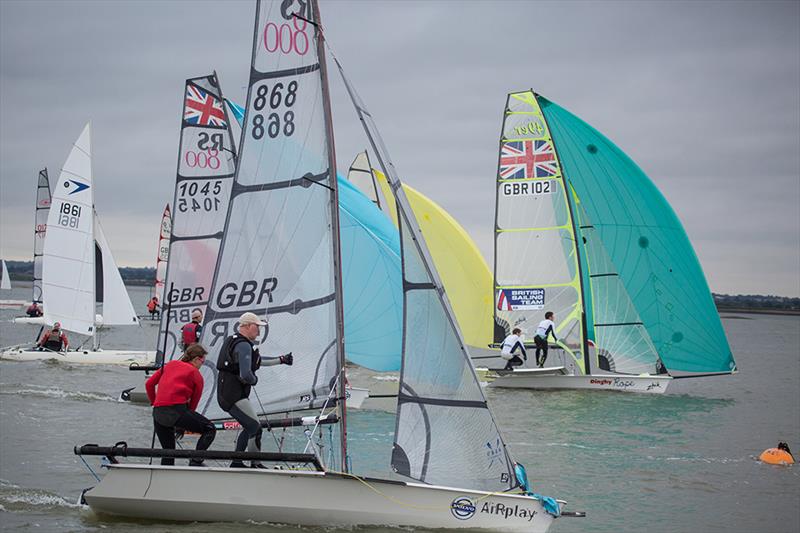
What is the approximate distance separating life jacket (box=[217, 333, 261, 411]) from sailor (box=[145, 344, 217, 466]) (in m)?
0.29

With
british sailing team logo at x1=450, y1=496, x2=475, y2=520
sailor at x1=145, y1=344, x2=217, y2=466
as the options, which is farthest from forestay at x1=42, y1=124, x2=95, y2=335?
british sailing team logo at x1=450, y1=496, x2=475, y2=520

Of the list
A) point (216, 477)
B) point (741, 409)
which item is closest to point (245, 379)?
point (216, 477)

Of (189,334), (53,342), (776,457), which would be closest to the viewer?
(189,334)

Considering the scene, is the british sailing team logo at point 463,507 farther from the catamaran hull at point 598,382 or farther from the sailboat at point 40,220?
the sailboat at point 40,220

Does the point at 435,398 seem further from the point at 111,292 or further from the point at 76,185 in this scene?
the point at 111,292

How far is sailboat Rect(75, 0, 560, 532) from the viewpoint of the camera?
808 cm

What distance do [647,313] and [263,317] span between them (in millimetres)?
14648

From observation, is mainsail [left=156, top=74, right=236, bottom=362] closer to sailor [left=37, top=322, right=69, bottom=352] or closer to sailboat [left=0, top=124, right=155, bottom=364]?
sailor [left=37, top=322, right=69, bottom=352]

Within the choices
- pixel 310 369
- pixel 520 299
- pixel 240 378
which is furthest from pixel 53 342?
pixel 240 378

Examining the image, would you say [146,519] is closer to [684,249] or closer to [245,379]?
[245,379]

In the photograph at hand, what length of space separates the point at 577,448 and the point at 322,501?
7.12 metres

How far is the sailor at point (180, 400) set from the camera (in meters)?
8.48

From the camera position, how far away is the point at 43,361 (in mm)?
22641

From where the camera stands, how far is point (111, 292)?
28156mm
